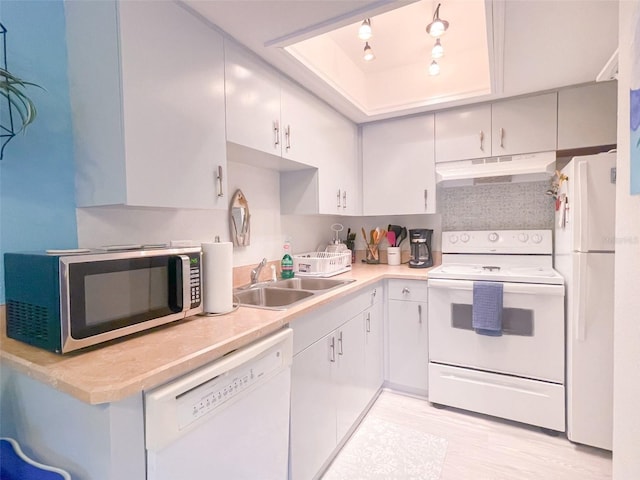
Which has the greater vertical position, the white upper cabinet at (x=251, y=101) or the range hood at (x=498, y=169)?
the white upper cabinet at (x=251, y=101)

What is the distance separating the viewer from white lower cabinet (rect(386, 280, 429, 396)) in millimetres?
2285

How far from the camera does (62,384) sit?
75 centimetres

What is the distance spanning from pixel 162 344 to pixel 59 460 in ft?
1.25

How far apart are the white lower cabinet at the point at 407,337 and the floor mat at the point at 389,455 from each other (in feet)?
1.33

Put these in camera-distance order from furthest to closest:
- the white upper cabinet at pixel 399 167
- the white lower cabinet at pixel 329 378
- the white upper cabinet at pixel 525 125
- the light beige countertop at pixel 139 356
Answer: the white upper cabinet at pixel 399 167
the white upper cabinet at pixel 525 125
the white lower cabinet at pixel 329 378
the light beige countertop at pixel 139 356

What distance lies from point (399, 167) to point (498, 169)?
2.41 feet

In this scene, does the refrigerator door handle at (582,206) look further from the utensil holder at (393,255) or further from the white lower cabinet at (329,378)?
the utensil holder at (393,255)

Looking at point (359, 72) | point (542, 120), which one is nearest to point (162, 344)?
point (359, 72)

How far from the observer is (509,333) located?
1.99 metres

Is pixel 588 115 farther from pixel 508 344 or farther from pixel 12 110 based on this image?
pixel 12 110

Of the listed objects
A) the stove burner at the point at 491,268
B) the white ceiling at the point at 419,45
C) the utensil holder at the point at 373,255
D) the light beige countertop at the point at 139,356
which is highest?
the white ceiling at the point at 419,45

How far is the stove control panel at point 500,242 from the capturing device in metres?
2.37

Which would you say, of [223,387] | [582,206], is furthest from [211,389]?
[582,206]

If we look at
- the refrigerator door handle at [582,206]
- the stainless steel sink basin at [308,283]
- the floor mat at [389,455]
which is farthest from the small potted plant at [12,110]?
the refrigerator door handle at [582,206]
